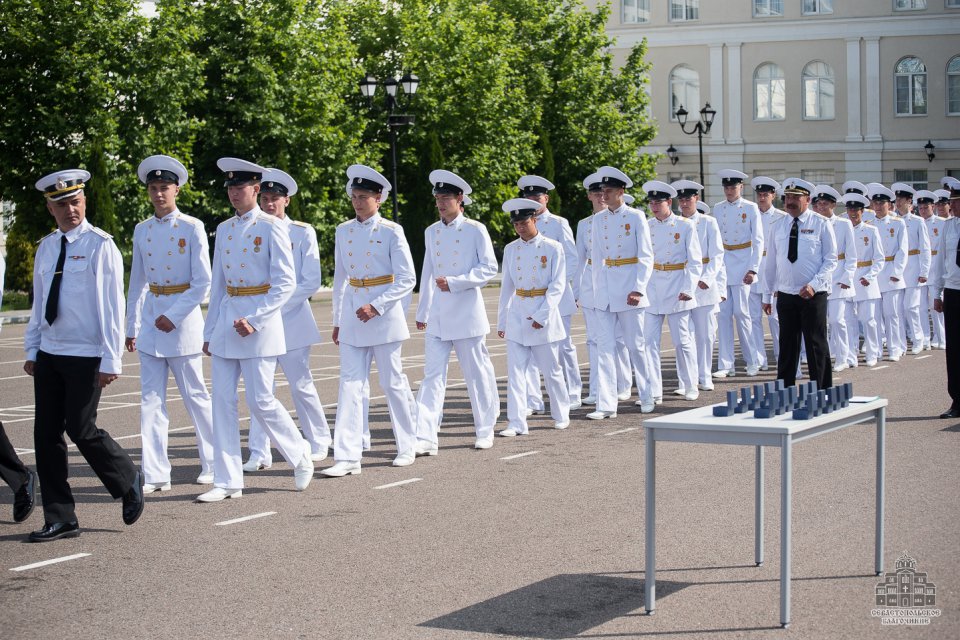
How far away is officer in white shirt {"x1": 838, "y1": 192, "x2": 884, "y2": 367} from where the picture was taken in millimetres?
19172

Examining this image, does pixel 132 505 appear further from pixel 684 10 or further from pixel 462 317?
pixel 684 10

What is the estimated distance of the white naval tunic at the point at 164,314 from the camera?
991 cm

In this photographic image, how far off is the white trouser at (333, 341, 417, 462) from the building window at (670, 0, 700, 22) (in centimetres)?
5687

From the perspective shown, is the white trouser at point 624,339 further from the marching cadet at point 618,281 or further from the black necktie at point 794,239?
the black necktie at point 794,239

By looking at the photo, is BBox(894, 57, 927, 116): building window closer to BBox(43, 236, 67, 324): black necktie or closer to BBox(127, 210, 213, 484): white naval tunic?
BBox(127, 210, 213, 484): white naval tunic

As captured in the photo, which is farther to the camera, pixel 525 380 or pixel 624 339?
pixel 624 339

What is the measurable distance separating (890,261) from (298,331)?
1190 centimetres

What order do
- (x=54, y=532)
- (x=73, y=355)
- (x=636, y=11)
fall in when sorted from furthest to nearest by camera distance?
(x=636, y=11) < (x=73, y=355) < (x=54, y=532)

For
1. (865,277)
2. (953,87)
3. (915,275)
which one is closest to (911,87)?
(953,87)

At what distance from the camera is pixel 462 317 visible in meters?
→ 11.8

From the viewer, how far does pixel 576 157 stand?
55125 mm

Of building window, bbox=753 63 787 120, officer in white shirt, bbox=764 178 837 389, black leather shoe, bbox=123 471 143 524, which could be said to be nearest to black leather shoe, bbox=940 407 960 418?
officer in white shirt, bbox=764 178 837 389

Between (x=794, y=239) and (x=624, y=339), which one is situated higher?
(x=794, y=239)

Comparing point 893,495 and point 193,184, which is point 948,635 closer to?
point 893,495
